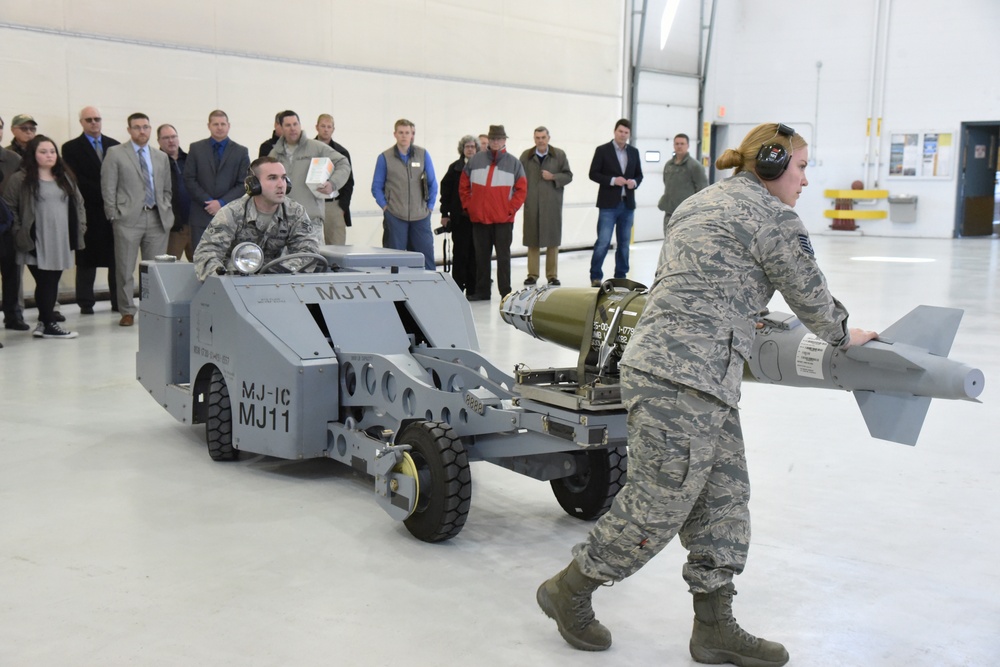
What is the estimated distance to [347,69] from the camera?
40.0 feet

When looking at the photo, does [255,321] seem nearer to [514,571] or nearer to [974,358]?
[514,571]

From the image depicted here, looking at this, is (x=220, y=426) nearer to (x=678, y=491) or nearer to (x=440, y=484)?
(x=440, y=484)

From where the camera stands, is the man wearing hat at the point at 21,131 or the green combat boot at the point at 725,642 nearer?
the green combat boot at the point at 725,642

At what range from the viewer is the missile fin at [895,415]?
305cm

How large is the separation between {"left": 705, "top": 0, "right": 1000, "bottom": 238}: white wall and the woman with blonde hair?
18494 mm

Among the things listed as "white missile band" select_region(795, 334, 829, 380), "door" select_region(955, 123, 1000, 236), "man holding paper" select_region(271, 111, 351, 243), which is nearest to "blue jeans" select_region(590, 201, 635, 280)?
"man holding paper" select_region(271, 111, 351, 243)

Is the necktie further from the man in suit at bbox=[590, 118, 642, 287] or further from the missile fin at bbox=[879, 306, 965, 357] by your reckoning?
the missile fin at bbox=[879, 306, 965, 357]

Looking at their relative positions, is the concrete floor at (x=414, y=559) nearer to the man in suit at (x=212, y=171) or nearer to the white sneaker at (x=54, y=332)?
the white sneaker at (x=54, y=332)

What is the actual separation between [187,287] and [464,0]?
9.59 meters

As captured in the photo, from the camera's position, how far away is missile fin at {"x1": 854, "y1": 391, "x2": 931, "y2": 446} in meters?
3.05

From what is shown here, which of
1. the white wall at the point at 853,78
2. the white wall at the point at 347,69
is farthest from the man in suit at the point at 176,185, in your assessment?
the white wall at the point at 853,78

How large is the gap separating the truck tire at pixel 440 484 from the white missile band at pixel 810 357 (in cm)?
120

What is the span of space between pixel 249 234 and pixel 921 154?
17466mm

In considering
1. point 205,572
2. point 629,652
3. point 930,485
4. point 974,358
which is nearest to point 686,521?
point 629,652
